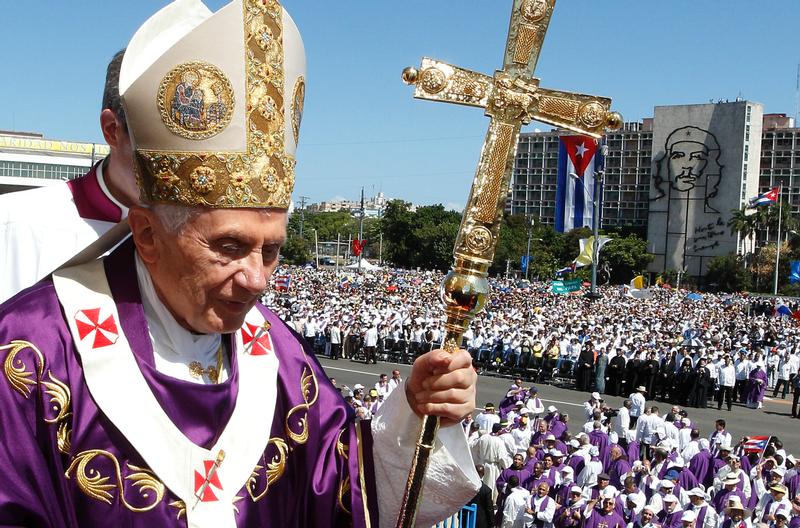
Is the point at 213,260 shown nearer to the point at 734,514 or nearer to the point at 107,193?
the point at 107,193

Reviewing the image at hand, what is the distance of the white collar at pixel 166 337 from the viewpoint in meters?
2.72

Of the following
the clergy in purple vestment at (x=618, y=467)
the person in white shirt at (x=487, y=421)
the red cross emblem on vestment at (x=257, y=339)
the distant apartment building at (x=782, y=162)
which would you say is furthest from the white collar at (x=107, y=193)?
the distant apartment building at (x=782, y=162)

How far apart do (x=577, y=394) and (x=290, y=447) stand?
2287cm

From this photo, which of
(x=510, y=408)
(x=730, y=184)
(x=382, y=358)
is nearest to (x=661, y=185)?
(x=730, y=184)

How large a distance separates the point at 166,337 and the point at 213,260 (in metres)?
0.40

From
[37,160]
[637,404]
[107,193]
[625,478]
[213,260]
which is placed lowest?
[625,478]

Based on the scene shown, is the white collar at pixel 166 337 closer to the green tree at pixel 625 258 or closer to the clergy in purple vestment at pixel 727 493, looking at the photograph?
the clergy in purple vestment at pixel 727 493

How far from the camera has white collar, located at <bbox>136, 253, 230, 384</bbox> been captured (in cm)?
272

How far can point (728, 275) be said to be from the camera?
3056 inches

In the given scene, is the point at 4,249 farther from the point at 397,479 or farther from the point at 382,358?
the point at 382,358

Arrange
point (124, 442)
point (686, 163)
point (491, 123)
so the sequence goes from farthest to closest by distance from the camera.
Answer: point (686, 163) → point (491, 123) → point (124, 442)

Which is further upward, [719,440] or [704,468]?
[719,440]

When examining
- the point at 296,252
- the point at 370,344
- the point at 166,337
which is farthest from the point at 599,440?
the point at 296,252

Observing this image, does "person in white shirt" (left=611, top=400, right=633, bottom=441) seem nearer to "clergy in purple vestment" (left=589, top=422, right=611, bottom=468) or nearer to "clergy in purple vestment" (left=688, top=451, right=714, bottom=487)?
"clergy in purple vestment" (left=589, top=422, right=611, bottom=468)
